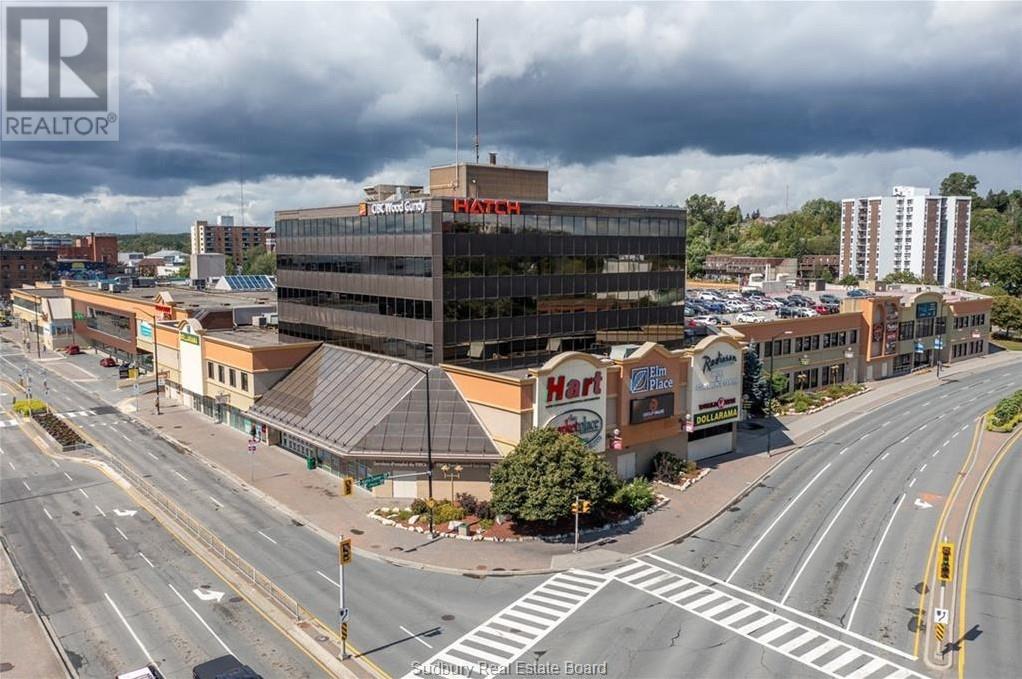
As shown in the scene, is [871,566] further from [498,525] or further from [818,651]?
[498,525]

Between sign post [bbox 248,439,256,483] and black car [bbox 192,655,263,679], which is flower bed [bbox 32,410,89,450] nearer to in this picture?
sign post [bbox 248,439,256,483]

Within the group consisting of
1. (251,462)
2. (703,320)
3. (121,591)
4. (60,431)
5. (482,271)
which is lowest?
(121,591)

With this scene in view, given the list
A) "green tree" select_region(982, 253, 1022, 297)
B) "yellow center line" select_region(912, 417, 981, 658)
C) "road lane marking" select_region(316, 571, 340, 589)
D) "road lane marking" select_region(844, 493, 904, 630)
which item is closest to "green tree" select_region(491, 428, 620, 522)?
"road lane marking" select_region(316, 571, 340, 589)

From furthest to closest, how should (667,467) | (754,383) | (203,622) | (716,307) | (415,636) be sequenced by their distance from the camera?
(716,307), (754,383), (667,467), (203,622), (415,636)

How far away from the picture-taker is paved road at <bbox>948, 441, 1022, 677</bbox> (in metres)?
33.3

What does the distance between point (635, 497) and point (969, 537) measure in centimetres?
2124

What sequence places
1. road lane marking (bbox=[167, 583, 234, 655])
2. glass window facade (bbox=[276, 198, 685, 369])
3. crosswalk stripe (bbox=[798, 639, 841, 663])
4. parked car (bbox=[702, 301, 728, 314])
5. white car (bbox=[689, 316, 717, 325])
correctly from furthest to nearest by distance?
parked car (bbox=[702, 301, 728, 314])
white car (bbox=[689, 316, 717, 325])
glass window facade (bbox=[276, 198, 685, 369])
road lane marking (bbox=[167, 583, 234, 655])
crosswalk stripe (bbox=[798, 639, 841, 663])

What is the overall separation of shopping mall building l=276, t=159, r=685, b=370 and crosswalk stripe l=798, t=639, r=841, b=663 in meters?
34.2

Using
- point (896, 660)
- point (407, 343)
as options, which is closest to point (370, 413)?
point (407, 343)

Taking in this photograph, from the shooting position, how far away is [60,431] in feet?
236

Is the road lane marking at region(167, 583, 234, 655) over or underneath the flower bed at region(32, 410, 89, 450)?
underneath

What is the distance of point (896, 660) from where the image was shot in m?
33.1

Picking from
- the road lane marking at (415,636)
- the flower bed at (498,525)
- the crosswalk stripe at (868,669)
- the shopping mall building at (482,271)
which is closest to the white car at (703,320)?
the shopping mall building at (482,271)

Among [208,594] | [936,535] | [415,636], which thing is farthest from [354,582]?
[936,535]
